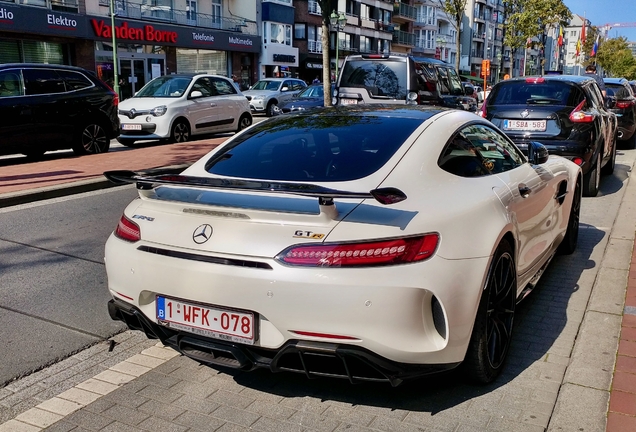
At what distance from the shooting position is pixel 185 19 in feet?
129

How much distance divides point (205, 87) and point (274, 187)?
532 inches

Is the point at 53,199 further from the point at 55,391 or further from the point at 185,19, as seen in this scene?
the point at 185,19

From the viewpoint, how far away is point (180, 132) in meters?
15.1

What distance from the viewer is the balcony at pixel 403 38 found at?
70162 millimetres

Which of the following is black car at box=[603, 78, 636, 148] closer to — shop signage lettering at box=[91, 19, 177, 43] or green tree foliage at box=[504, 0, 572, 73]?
shop signage lettering at box=[91, 19, 177, 43]

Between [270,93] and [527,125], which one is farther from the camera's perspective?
[270,93]

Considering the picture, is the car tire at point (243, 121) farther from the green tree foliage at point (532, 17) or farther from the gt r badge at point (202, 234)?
the green tree foliage at point (532, 17)

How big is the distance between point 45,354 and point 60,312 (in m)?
0.71

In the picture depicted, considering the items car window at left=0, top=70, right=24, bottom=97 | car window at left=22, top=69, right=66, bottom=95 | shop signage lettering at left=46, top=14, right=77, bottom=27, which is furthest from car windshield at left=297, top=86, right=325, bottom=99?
shop signage lettering at left=46, top=14, right=77, bottom=27

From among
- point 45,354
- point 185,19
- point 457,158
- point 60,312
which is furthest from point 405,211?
point 185,19

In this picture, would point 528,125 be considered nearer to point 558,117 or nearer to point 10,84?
point 558,117

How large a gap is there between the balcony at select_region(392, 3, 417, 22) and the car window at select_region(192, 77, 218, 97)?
57.1 m

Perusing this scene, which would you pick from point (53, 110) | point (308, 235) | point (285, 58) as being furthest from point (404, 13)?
point (308, 235)

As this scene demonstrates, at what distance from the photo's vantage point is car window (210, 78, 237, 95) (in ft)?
53.6
